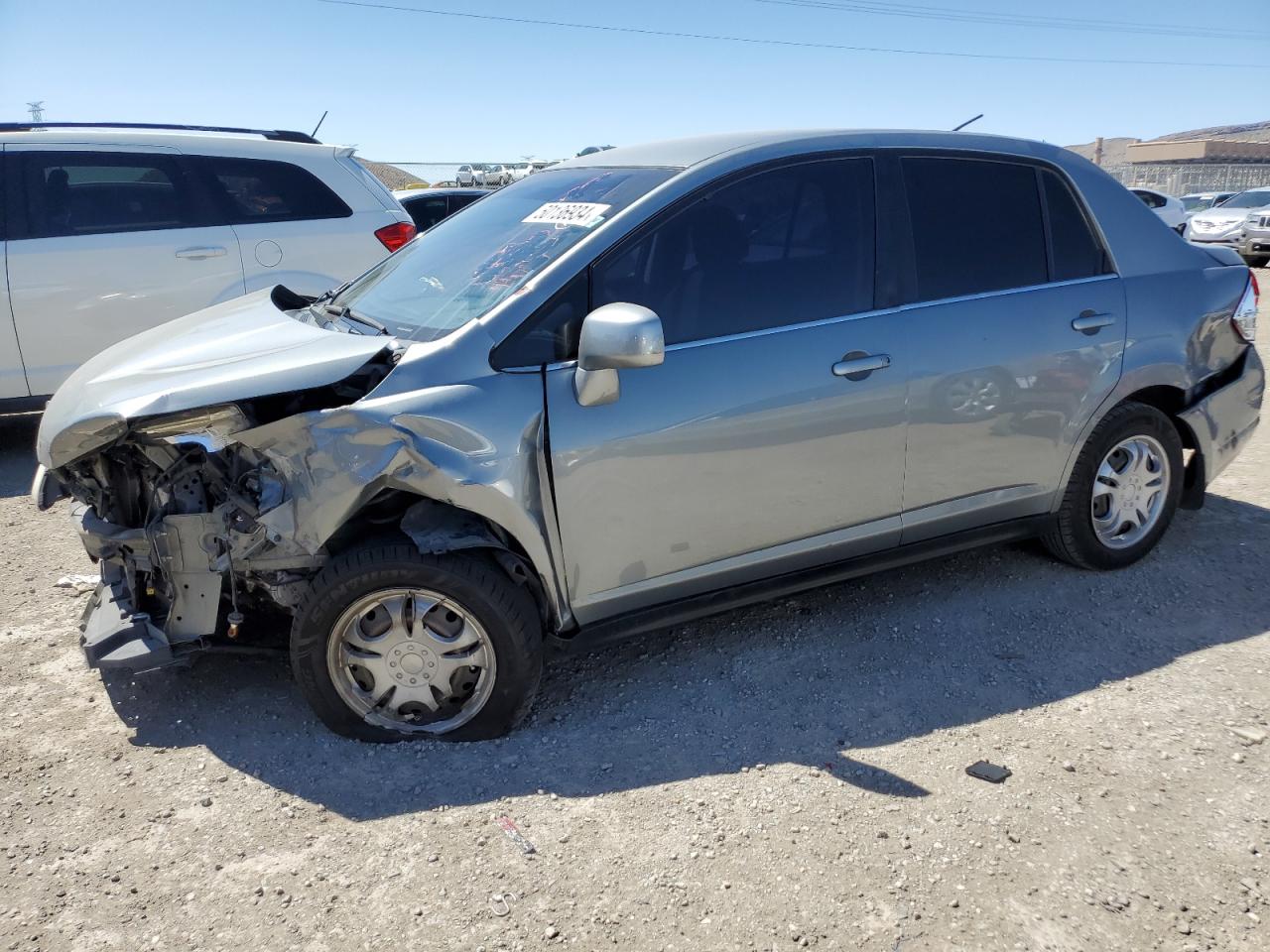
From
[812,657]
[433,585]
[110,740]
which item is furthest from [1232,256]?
[110,740]

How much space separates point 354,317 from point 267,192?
355 centimetres

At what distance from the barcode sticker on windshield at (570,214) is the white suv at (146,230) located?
10.8ft

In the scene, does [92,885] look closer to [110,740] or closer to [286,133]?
[110,740]

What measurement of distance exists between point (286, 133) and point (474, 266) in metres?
4.29

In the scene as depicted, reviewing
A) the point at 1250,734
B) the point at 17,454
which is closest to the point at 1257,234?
the point at 1250,734

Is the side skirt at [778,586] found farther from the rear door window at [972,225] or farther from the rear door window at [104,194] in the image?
the rear door window at [104,194]

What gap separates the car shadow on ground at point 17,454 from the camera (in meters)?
5.84

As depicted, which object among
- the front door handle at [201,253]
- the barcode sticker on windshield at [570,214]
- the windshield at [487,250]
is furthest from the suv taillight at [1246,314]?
the front door handle at [201,253]

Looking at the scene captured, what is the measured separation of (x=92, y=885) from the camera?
100 inches

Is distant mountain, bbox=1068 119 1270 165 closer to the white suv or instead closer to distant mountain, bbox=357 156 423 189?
distant mountain, bbox=357 156 423 189

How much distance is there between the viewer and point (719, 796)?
2859 millimetres

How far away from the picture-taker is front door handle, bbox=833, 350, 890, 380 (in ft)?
10.9

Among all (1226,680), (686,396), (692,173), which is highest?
(692,173)

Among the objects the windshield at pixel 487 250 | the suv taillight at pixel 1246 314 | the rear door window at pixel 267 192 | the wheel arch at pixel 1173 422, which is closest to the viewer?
the windshield at pixel 487 250
